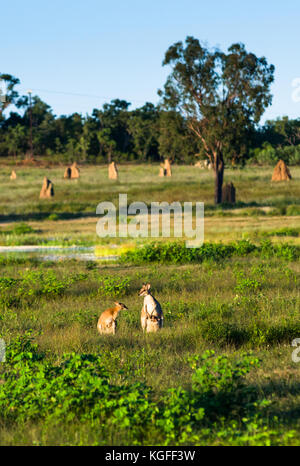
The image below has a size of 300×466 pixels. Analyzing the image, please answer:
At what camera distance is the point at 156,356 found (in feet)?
26.1

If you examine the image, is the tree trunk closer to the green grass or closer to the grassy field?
the grassy field

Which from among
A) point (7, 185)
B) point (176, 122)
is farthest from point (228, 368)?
point (7, 185)

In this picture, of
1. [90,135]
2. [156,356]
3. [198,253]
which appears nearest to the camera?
[156,356]

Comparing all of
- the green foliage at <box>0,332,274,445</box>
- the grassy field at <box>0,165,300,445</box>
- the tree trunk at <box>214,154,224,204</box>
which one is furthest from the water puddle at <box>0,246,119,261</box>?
the tree trunk at <box>214,154,224,204</box>

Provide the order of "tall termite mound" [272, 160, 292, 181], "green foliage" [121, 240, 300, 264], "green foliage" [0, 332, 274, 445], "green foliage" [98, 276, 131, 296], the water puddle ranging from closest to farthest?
"green foliage" [0, 332, 274, 445]
"green foliage" [98, 276, 131, 296]
"green foliage" [121, 240, 300, 264]
the water puddle
"tall termite mound" [272, 160, 292, 181]

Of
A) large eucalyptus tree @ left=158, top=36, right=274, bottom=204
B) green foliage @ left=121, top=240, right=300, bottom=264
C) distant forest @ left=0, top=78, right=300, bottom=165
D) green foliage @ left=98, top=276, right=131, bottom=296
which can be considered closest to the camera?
green foliage @ left=98, top=276, right=131, bottom=296

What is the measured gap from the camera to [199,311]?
1043 centimetres

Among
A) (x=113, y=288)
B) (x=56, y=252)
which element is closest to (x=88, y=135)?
(x=56, y=252)

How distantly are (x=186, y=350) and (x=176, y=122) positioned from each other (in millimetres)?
30120

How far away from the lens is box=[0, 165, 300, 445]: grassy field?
543 centimetres

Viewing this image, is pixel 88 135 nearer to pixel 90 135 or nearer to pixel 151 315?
pixel 90 135

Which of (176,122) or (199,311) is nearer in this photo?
(199,311)

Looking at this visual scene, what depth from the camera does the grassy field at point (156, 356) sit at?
543 cm
